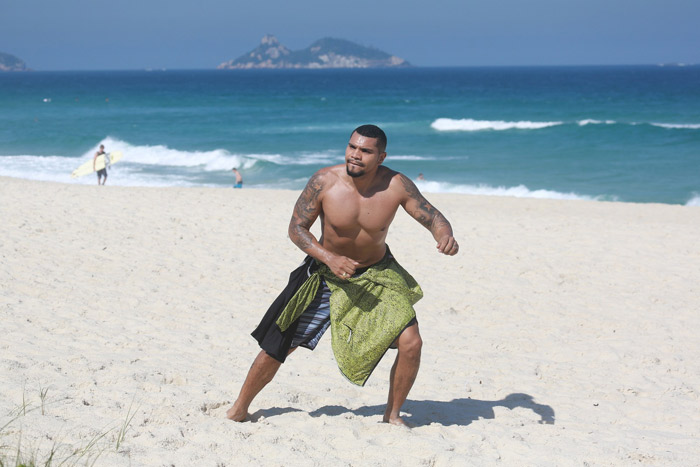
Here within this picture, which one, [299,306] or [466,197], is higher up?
[299,306]

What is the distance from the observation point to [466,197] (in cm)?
1708

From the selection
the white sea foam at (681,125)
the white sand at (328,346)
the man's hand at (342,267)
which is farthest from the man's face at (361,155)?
the white sea foam at (681,125)

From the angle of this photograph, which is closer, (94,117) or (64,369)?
(64,369)

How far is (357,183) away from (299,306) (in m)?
0.72

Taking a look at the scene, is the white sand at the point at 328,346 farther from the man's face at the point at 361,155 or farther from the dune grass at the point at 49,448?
the man's face at the point at 361,155

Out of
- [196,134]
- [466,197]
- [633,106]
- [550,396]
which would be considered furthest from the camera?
[633,106]

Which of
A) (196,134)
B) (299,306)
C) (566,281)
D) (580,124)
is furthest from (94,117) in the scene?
(299,306)

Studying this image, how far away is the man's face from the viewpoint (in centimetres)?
371

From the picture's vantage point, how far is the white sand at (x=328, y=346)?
12.4 ft

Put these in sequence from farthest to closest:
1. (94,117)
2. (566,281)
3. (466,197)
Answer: (94,117), (466,197), (566,281)

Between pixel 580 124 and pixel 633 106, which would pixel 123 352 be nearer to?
pixel 580 124

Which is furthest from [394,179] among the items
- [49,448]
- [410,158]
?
[410,158]

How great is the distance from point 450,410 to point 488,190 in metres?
18.3

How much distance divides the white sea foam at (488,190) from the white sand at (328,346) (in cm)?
1022
